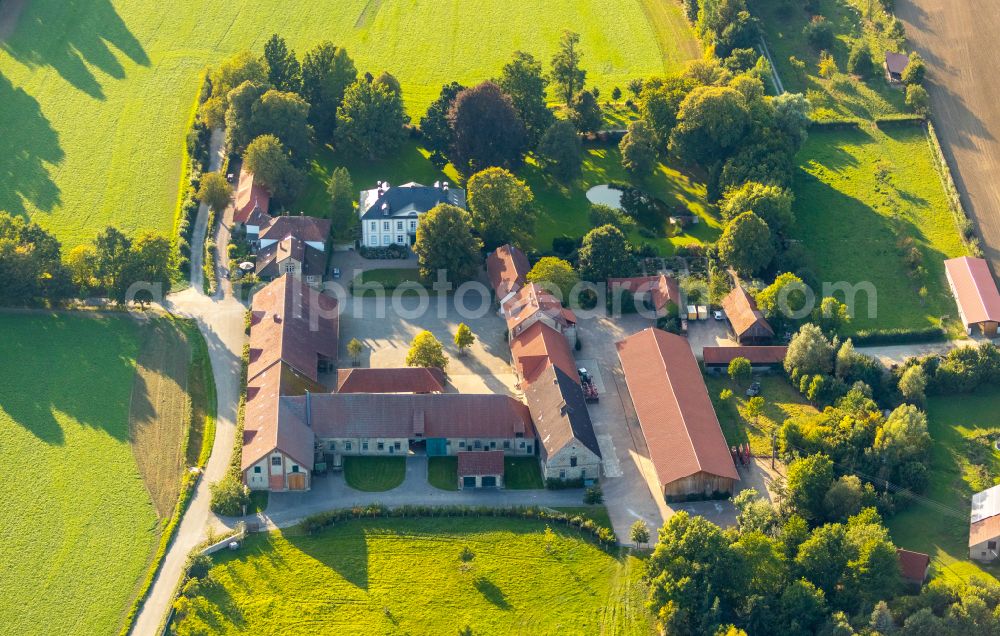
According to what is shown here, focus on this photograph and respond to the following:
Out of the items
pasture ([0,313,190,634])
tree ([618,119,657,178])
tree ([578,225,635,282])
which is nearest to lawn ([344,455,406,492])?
pasture ([0,313,190,634])

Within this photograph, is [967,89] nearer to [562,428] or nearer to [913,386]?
[913,386]

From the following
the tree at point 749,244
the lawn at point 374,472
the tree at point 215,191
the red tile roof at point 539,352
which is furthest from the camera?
the tree at point 215,191

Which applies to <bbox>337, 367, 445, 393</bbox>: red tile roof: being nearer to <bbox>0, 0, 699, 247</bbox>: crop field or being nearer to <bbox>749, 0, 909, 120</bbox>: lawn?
<bbox>0, 0, 699, 247</bbox>: crop field

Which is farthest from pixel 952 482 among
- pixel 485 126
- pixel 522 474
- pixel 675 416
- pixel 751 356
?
pixel 485 126

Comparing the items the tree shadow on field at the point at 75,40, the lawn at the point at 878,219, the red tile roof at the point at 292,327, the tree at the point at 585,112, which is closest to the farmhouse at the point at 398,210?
the red tile roof at the point at 292,327

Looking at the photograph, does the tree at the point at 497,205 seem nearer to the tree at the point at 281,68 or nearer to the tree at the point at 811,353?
the tree at the point at 281,68

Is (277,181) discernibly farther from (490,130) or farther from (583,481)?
(583,481)

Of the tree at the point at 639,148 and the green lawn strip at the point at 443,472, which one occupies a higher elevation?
the tree at the point at 639,148
